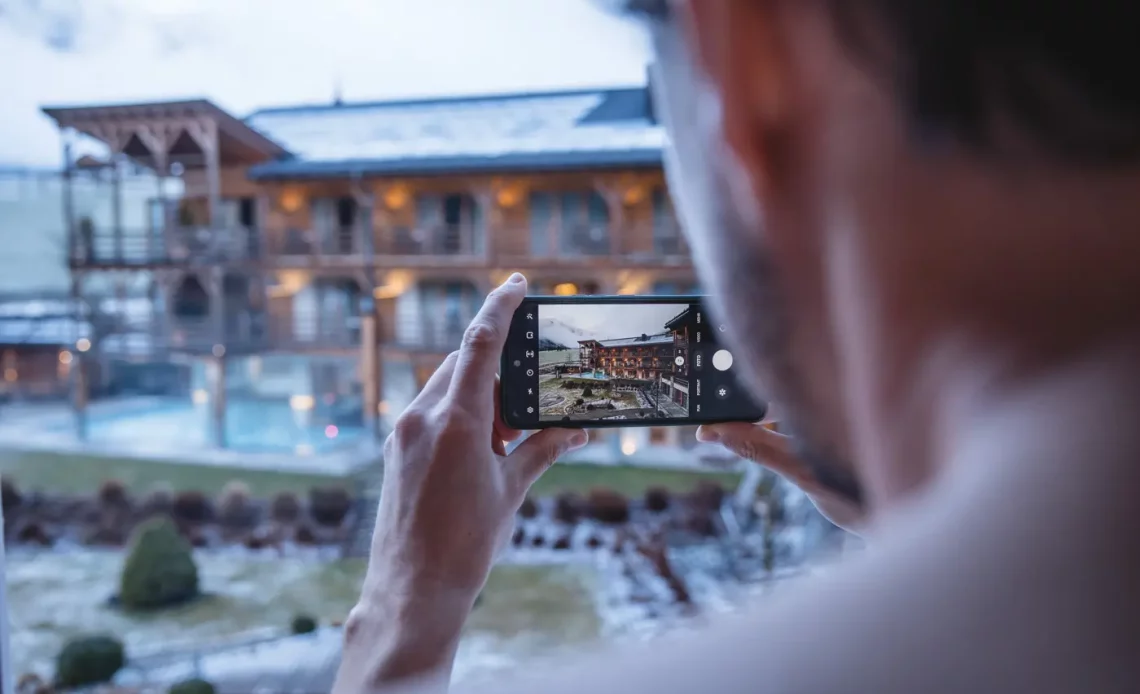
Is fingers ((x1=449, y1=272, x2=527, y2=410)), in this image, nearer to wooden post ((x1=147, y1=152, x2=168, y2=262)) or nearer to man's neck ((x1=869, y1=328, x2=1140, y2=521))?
man's neck ((x1=869, y1=328, x2=1140, y2=521))

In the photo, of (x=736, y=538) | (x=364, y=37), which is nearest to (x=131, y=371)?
(x=364, y=37)

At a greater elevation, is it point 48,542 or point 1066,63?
point 1066,63

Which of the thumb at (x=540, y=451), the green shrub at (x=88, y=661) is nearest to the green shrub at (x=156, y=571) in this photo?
the green shrub at (x=88, y=661)

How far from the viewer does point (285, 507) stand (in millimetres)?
2176

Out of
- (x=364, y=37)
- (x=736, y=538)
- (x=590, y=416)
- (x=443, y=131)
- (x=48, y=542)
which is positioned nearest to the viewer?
(x=590, y=416)

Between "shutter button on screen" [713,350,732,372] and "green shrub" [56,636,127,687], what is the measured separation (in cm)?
169

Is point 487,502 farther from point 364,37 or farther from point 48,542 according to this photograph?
point 48,542

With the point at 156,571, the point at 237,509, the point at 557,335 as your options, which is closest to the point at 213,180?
the point at 237,509

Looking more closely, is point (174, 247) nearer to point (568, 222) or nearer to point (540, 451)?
point (568, 222)

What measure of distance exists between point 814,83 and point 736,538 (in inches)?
76.1

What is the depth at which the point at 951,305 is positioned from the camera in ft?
0.53

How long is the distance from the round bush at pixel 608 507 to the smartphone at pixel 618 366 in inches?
59.0

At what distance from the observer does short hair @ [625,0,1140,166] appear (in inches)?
6.1

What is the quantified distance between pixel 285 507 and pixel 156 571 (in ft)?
1.25
